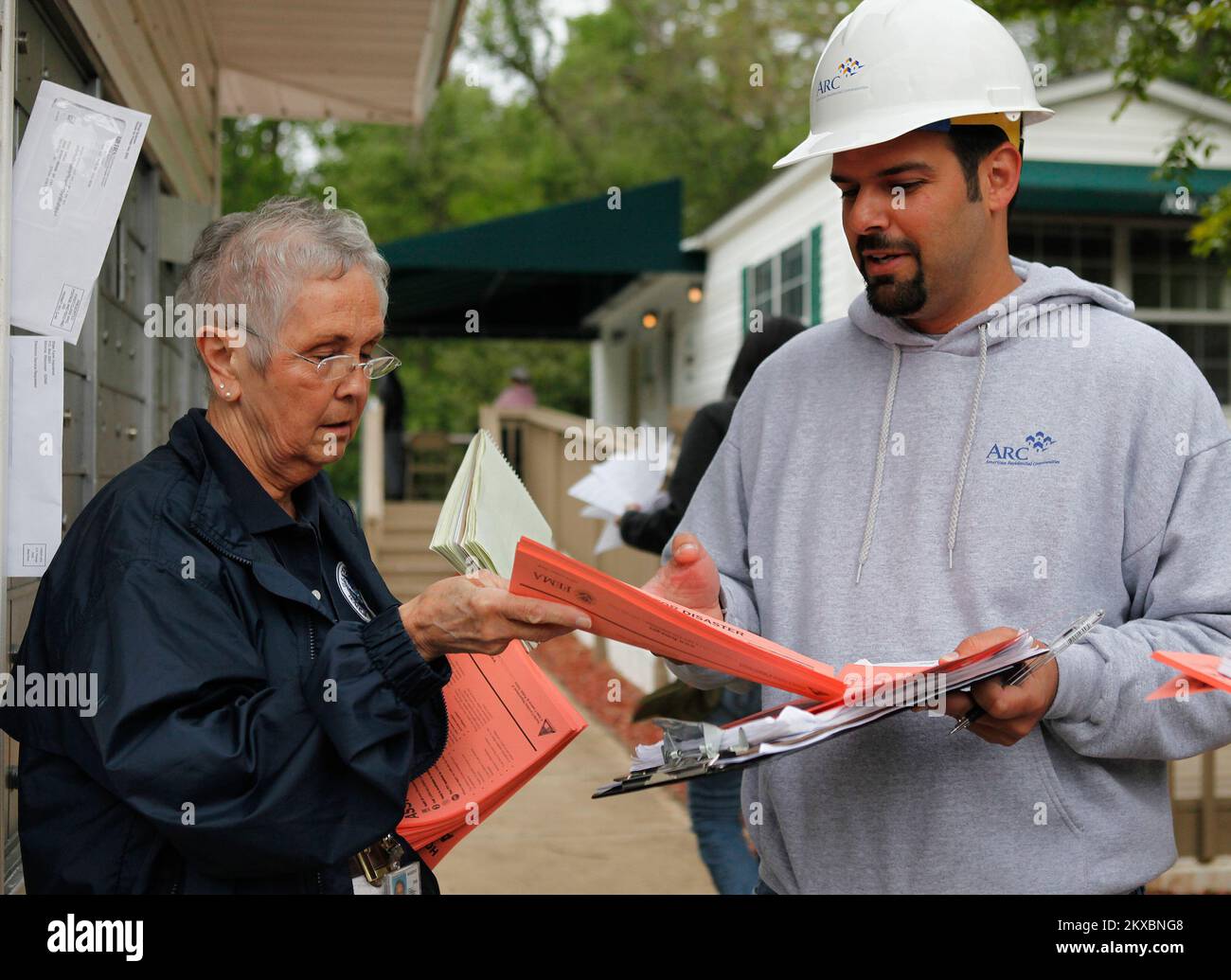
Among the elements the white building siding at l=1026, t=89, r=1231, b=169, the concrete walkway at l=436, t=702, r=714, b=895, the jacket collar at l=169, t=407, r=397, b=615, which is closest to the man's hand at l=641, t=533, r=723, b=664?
the jacket collar at l=169, t=407, r=397, b=615

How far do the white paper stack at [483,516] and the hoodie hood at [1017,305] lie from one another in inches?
31.4

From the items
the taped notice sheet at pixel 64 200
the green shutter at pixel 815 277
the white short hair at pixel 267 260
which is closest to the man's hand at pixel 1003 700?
the white short hair at pixel 267 260

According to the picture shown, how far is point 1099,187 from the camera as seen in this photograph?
1181 centimetres

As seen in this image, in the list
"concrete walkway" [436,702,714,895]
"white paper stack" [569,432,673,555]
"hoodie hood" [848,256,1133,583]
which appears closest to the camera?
"hoodie hood" [848,256,1133,583]

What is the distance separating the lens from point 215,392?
88.9 inches

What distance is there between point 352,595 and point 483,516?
1.26 feet

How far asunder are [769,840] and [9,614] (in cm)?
153

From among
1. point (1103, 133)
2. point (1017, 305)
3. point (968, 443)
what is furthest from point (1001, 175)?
point (1103, 133)

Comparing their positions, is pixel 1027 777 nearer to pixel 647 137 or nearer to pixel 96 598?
pixel 96 598

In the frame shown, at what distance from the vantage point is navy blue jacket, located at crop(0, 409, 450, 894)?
1820mm

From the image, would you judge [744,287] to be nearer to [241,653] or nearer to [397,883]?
[397,883]

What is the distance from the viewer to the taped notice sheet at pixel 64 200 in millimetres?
2451

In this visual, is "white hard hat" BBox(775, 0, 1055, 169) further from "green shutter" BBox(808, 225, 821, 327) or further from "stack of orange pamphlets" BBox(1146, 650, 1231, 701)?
"green shutter" BBox(808, 225, 821, 327)
